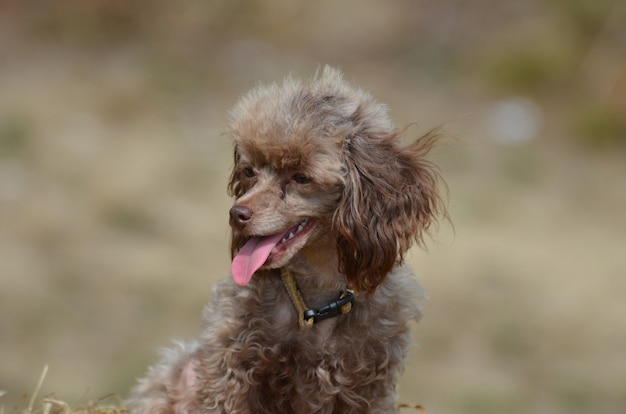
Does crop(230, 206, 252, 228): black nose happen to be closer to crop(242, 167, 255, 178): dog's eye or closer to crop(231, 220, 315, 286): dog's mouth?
crop(231, 220, 315, 286): dog's mouth

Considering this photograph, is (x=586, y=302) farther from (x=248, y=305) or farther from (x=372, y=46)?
(x=248, y=305)

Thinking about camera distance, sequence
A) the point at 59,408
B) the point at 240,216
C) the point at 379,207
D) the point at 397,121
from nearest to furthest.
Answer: the point at 240,216 < the point at 379,207 < the point at 59,408 < the point at 397,121

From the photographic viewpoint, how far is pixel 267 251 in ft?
17.4

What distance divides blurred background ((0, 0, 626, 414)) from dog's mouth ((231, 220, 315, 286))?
6.54 metres

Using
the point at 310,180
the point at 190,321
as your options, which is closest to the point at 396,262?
the point at 310,180

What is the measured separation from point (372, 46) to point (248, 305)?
9.43m

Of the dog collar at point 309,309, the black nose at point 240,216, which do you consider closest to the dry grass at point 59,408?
the dog collar at point 309,309

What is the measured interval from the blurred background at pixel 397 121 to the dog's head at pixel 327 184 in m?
6.46

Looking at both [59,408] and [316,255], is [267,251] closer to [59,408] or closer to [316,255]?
[316,255]

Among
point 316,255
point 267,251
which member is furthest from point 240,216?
point 316,255

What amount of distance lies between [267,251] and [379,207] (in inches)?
21.4

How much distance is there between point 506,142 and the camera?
48.6ft

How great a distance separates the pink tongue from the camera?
5.27 m

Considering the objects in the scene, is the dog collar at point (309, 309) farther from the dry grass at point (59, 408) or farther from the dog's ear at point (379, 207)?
the dry grass at point (59, 408)
